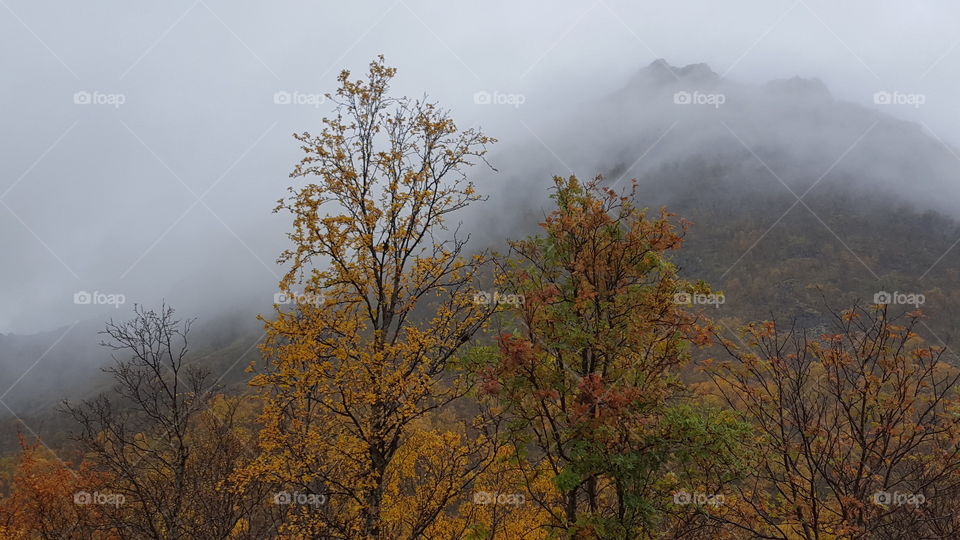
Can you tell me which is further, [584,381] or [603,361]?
[603,361]

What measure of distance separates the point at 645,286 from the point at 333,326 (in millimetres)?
5135

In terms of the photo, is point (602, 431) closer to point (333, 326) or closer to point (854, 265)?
point (333, 326)

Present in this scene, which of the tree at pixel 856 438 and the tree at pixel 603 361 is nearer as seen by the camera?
the tree at pixel 856 438

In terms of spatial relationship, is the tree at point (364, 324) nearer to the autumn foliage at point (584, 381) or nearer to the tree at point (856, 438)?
the autumn foliage at point (584, 381)

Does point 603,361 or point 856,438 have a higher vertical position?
point 603,361

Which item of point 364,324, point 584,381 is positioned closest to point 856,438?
point 584,381

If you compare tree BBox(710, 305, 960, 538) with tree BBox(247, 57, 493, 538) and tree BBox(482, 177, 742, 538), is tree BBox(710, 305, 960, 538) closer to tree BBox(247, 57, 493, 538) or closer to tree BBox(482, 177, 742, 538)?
tree BBox(482, 177, 742, 538)

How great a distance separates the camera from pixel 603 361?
8.68 meters

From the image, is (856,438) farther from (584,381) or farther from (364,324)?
(364,324)

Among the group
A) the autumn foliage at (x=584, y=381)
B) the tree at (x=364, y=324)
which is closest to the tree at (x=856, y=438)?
the autumn foliage at (x=584, y=381)

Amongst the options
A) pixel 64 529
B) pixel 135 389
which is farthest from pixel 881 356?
pixel 64 529

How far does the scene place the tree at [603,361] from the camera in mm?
7238

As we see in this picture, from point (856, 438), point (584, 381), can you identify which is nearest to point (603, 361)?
point (584, 381)

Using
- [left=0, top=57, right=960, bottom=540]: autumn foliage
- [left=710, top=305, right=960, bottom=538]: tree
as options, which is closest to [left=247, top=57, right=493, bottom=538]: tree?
[left=0, top=57, right=960, bottom=540]: autumn foliage
